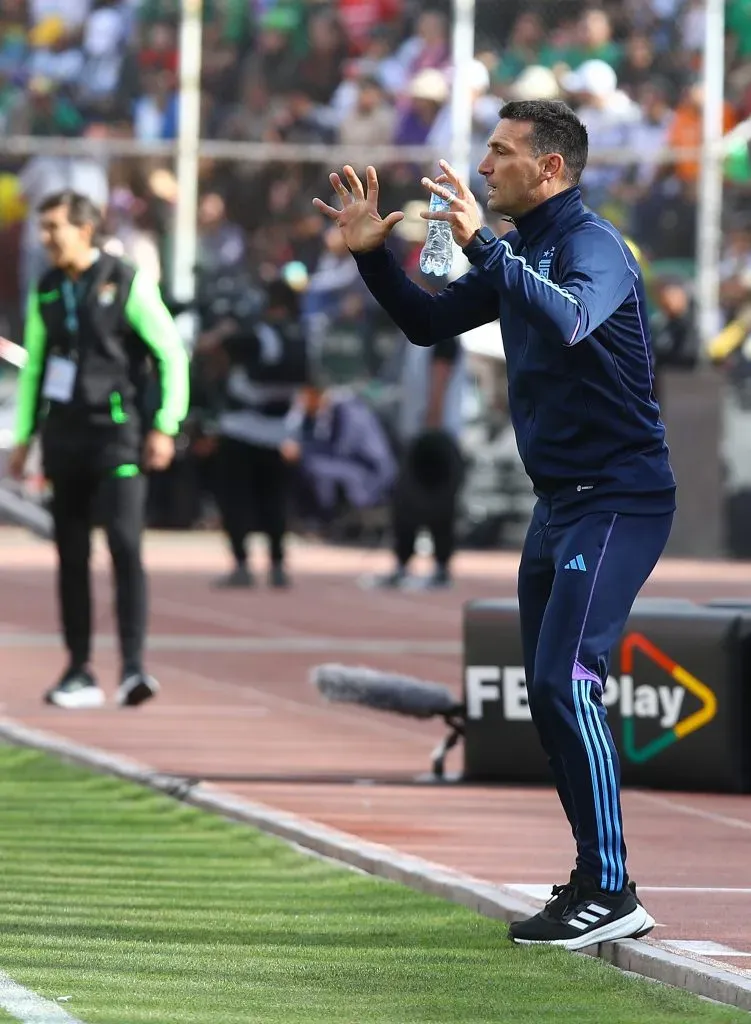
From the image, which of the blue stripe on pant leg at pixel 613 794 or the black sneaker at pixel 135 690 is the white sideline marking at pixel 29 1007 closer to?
the blue stripe on pant leg at pixel 613 794

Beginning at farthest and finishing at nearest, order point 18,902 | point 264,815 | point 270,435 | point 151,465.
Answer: point 270,435
point 151,465
point 264,815
point 18,902

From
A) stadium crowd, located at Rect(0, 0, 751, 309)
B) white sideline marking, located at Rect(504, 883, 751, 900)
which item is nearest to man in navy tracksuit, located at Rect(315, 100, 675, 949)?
white sideline marking, located at Rect(504, 883, 751, 900)

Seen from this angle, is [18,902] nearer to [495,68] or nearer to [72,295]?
[72,295]

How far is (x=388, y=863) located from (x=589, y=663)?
1.23 meters

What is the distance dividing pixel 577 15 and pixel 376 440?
14.1ft

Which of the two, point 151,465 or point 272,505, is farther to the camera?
point 272,505

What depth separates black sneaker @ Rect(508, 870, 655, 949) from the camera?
601 centimetres

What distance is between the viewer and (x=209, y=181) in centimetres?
2309

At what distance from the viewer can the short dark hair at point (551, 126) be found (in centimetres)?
620

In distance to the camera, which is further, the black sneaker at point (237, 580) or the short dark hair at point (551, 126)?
the black sneaker at point (237, 580)

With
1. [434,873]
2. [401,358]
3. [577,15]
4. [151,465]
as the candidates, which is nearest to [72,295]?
[151,465]

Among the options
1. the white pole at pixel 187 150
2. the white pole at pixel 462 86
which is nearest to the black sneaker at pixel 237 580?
the white pole at pixel 187 150

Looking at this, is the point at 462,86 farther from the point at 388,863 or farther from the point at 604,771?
the point at 604,771

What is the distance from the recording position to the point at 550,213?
623 centimetres
